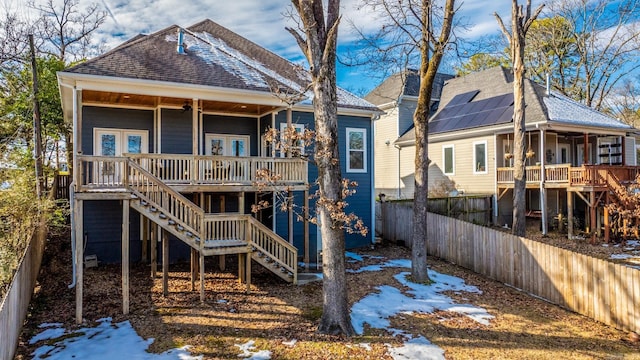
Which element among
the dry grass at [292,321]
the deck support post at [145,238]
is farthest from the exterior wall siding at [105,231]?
the dry grass at [292,321]

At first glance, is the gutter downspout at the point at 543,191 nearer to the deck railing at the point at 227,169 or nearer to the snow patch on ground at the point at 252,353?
the deck railing at the point at 227,169

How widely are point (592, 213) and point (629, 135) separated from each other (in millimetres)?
8249

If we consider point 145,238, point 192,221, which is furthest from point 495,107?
point 145,238

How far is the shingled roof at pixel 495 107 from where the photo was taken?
1764 centimetres

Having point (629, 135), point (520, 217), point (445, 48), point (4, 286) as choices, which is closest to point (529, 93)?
point (629, 135)

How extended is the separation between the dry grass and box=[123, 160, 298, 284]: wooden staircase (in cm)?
79

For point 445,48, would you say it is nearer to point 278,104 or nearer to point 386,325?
point 278,104

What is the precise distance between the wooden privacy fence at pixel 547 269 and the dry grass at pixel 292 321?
0.33 metres

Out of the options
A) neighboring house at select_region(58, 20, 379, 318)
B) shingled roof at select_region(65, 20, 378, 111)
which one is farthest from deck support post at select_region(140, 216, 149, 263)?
shingled roof at select_region(65, 20, 378, 111)

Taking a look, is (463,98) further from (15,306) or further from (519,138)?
(15,306)

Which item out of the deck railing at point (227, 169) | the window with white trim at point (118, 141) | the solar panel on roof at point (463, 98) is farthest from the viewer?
the solar panel on roof at point (463, 98)

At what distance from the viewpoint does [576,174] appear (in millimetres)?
15617

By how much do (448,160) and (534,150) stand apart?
13.2ft

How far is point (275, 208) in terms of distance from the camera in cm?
1316
